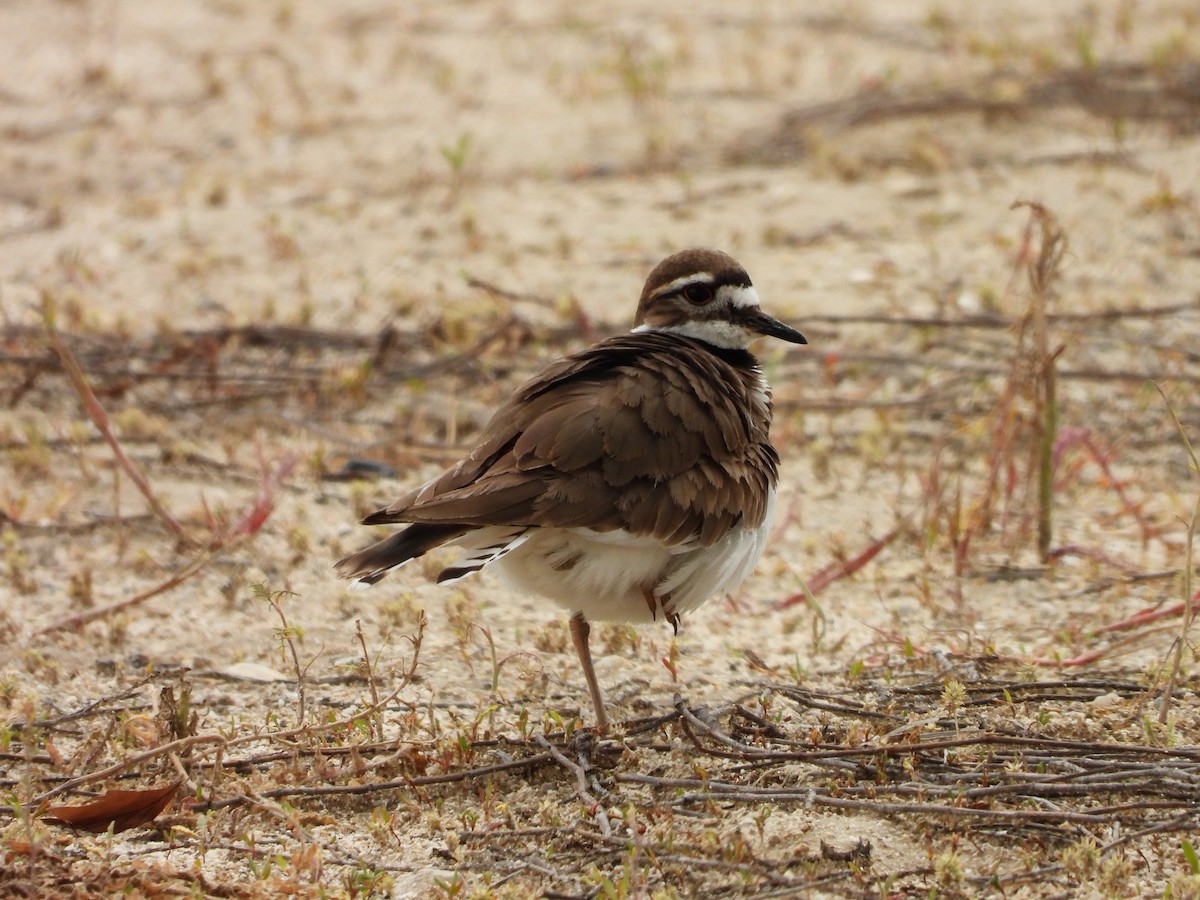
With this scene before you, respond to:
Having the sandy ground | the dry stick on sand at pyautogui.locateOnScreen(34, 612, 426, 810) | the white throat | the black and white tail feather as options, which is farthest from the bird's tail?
the white throat

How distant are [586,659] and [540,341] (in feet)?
11.3

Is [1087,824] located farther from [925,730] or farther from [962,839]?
[925,730]

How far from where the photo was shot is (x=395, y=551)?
4418 millimetres

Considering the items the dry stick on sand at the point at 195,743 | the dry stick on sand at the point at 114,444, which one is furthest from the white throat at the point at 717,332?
the dry stick on sand at the point at 114,444

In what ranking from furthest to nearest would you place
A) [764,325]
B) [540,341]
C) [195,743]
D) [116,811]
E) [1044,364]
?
1. [540,341]
2. [1044,364]
3. [764,325]
4. [195,743]
5. [116,811]

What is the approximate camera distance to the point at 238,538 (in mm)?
6160

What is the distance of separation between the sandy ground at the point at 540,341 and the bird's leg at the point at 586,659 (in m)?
0.22

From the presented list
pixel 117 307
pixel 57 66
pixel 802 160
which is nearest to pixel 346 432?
pixel 117 307

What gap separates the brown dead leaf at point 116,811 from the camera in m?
4.15

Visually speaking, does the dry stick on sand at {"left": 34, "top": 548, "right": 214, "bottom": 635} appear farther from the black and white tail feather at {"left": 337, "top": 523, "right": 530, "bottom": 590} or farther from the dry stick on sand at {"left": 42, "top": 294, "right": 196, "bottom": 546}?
the black and white tail feather at {"left": 337, "top": 523, "right": 530, "bottom": 590}

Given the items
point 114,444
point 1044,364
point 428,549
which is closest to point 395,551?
point 428,549

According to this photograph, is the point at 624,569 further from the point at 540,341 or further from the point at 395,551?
the point at 540,341

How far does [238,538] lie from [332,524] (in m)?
0.53

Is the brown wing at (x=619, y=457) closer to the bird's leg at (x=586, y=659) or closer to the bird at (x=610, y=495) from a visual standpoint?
the bird at (x=610, y=495)
